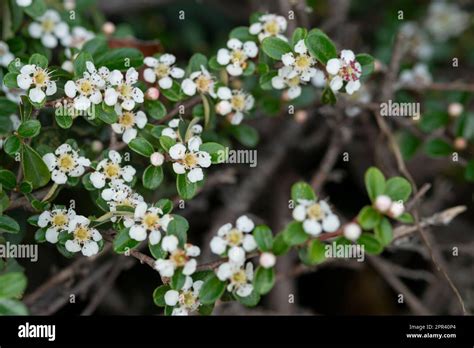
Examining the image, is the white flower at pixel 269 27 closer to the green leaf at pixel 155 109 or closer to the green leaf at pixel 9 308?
the green leaf at pixel 155 109

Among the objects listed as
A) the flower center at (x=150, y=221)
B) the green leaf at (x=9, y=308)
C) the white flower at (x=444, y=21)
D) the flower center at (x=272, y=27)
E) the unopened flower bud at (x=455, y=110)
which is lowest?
the green leaf at (x=9, y=308)

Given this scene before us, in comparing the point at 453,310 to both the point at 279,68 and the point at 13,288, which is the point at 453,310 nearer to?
the point at 279,68

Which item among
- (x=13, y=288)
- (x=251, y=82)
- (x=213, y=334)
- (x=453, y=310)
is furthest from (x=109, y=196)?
(x=453, y=310)

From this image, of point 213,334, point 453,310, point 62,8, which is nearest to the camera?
point 213,334

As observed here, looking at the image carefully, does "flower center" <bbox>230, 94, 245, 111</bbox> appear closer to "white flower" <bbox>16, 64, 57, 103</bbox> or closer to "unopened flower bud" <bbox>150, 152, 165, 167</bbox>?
"unopened flower bud" <bbox>150, 152, 165, 167</bbox>

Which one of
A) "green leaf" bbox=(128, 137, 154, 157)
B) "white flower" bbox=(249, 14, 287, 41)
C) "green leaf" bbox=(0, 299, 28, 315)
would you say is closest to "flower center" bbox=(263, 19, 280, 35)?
"white flower" bbox=(249, 14, 287, 41)

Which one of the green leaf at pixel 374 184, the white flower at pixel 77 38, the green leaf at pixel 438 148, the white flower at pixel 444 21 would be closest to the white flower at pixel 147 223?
the green leaf at pixel 374 184

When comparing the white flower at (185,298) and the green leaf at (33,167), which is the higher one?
the green leaf at (33,167)
